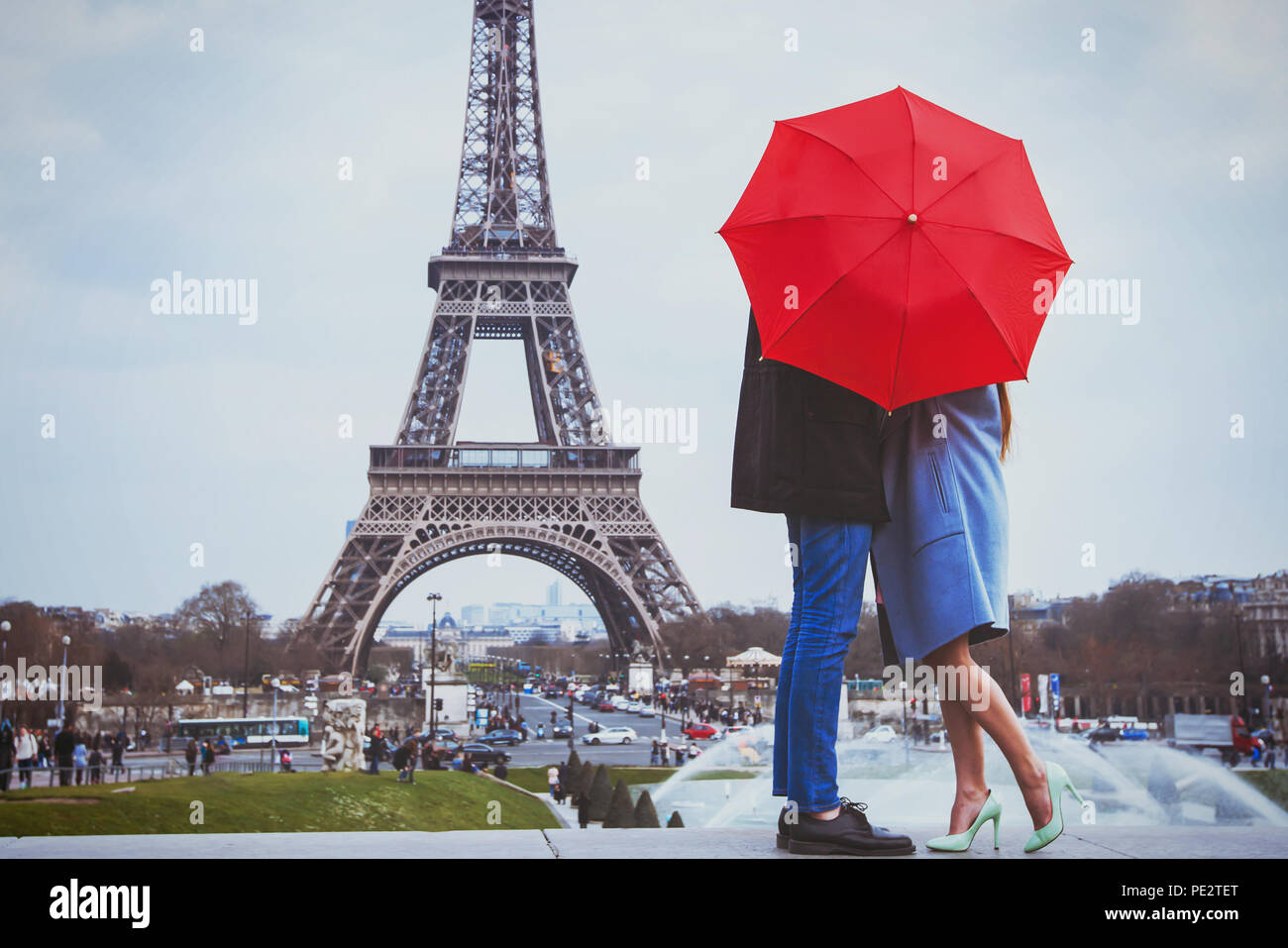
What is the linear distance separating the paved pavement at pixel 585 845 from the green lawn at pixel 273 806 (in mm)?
7124

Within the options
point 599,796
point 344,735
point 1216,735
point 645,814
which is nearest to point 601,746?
point 599,796

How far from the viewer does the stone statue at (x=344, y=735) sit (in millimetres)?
19594

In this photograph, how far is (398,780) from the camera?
1858 cm

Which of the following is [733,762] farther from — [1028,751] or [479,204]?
[479,204]

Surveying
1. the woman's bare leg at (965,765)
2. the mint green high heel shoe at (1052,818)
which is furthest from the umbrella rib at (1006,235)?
the mint green high heel shoe at (1052,818)

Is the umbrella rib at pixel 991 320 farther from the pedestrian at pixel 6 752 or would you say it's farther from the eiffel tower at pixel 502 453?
the eiffel tower at pixel 502 453

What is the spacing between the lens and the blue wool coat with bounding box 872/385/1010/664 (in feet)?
11.4

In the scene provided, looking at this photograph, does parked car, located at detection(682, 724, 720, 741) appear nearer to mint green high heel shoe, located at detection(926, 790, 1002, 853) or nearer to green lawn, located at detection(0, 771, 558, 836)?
green lawn, located at detection(0, 771, 558, 836)

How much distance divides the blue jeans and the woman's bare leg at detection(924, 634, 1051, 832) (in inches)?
11.9

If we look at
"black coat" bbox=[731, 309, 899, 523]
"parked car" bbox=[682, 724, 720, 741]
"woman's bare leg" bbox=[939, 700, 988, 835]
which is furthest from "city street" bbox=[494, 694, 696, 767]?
"black coat" bbox=[731, 309, 899, 523]

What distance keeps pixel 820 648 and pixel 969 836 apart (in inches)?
27.5

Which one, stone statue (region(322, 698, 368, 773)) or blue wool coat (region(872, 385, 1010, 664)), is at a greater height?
blue wool coat (region(872, 385, 1010, 664))

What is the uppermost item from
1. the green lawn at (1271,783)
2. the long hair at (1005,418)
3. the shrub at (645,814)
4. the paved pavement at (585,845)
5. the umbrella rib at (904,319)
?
the umbrella rib at (904,319)
